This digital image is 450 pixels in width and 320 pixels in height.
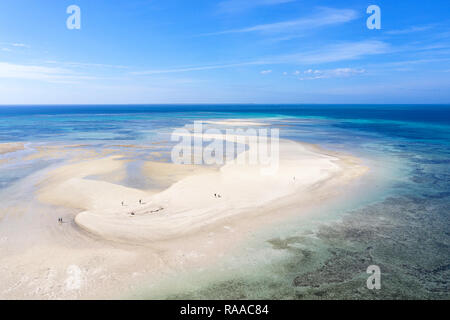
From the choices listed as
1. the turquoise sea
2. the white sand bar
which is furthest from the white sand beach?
the turquoise sea

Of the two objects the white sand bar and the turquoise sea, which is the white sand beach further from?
the turquoise sea

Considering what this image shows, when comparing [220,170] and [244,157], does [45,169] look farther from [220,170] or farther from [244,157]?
[244,157]

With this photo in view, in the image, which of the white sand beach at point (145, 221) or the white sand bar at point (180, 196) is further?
the white sand bar at point (180, 196)

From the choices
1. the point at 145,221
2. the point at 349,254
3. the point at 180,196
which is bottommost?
the point at 349,254

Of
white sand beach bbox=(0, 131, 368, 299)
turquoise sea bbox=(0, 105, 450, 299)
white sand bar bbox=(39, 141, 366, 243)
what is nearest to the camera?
turquoise sea bbox=(0, 105, 450, 299)

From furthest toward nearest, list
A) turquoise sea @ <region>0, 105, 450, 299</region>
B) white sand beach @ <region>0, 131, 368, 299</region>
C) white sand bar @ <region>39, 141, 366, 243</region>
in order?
white sand bar @ <region>39, 141, 366, 243</region>
white sand beach @ <region>0, 131, 368, 299</region>
turquoise sea @ <region>0, 105, 450, 299</region>

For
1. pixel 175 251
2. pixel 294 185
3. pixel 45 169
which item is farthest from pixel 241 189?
pixel 45 169

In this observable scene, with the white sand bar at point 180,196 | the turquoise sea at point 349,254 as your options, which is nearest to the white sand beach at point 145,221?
the white sand bar at point 180,196

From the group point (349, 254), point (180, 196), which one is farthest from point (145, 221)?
point (349, 254)

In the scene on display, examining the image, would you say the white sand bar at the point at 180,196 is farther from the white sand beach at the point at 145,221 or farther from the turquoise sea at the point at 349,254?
the turquoise sea at the point at 349,254

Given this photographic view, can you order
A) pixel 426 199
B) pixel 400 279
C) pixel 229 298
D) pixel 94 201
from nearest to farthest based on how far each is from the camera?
pixel 229 298
pixel 400 279
pixel 94 201
pixel 426 199

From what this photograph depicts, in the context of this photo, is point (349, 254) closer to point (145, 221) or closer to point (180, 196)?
point (145, 221)
